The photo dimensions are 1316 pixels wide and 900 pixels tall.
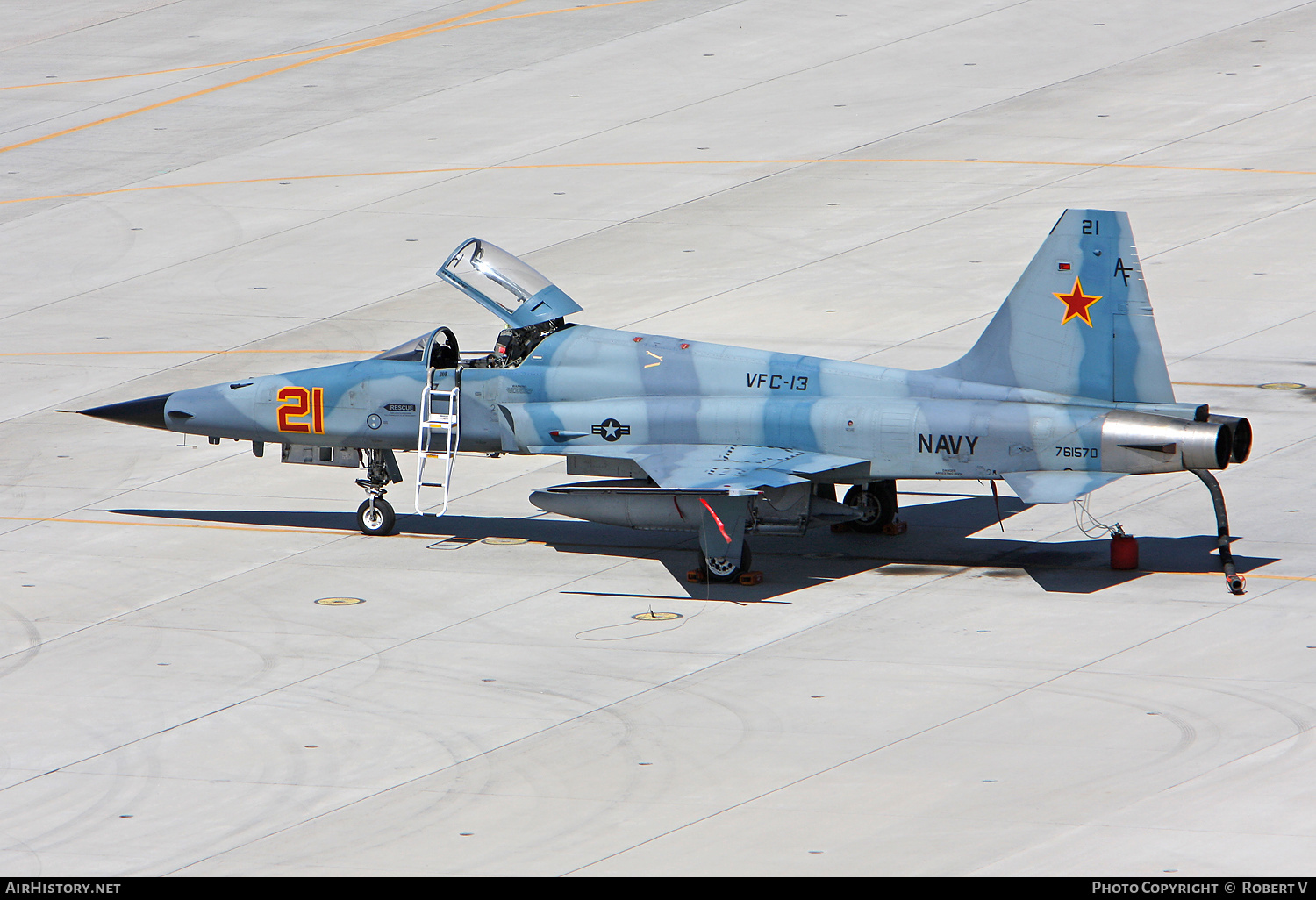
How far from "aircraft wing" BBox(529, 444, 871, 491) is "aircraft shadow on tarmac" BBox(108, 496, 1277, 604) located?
1.25 m

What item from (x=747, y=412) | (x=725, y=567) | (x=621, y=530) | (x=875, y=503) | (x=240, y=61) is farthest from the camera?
(x=240, y=61)

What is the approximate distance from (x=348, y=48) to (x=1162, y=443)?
3288 cm

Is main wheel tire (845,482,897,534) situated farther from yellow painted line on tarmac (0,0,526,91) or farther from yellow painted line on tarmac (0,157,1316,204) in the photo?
yellow painted line on tarmac (0,0,526,91)

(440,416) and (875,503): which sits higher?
(440,416)

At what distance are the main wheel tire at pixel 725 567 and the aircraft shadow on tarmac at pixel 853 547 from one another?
12cm

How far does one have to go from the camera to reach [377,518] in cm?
2353

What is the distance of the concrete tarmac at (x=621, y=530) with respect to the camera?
50.2ft

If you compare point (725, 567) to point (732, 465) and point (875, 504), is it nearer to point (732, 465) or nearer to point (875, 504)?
point (732, 465)

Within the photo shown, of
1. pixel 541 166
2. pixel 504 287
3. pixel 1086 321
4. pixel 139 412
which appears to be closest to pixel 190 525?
pixel 139 412

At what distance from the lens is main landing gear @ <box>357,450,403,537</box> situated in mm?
23516

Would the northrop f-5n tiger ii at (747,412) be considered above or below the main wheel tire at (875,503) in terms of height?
above

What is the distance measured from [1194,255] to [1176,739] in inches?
730

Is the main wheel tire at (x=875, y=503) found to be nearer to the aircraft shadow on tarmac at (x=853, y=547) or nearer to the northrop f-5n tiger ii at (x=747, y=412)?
the northrop f-5n tiger ii at (x=747, y=412)

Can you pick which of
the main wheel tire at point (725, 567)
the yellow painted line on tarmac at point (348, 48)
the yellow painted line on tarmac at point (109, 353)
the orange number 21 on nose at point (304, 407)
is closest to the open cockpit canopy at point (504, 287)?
the orange number 21 on nose at point (304, 407)
